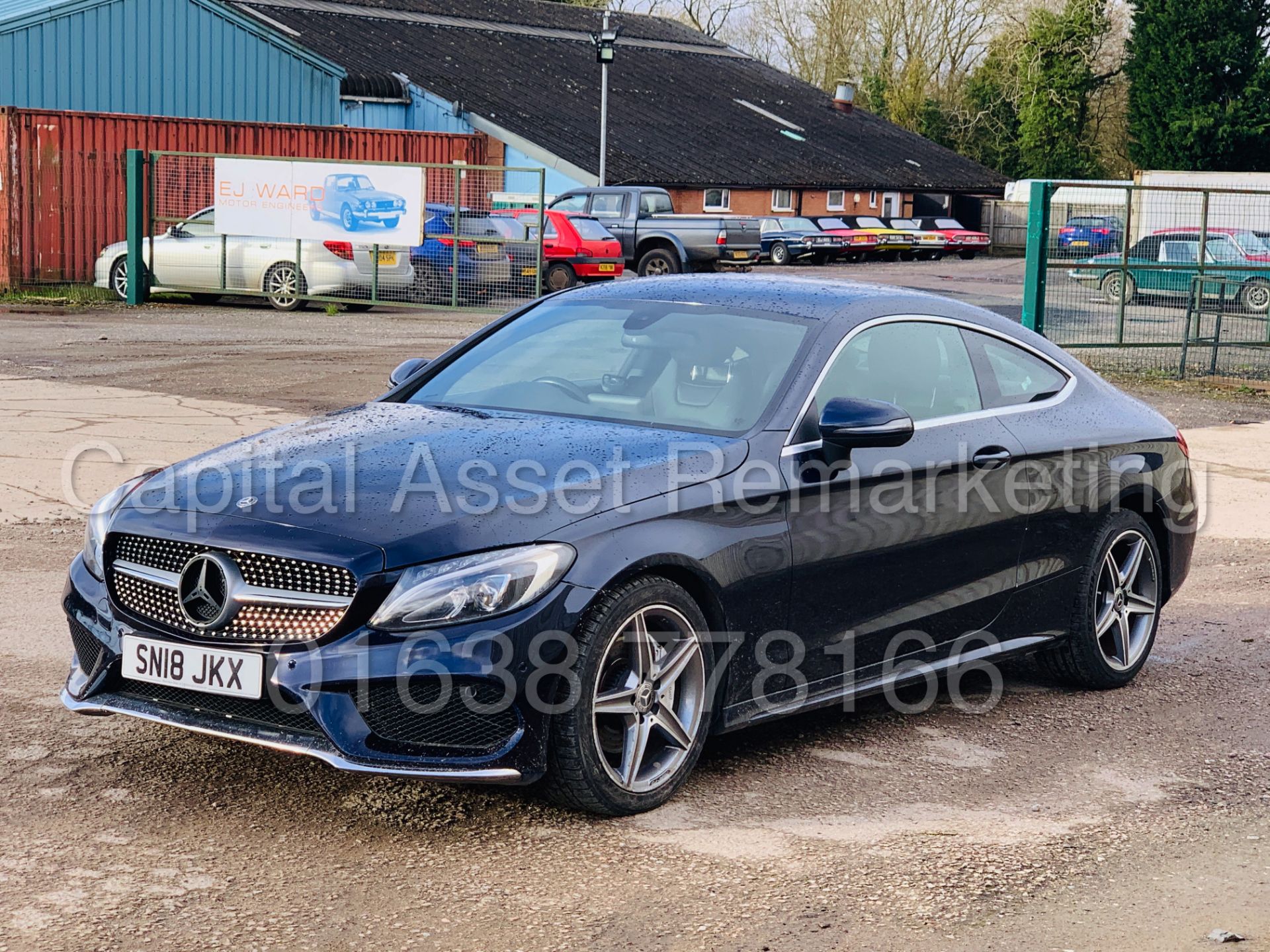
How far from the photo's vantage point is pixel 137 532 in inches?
187

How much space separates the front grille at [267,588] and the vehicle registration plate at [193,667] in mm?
51

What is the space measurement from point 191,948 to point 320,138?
1126 inches

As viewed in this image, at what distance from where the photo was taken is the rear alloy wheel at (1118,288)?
60.8 feet

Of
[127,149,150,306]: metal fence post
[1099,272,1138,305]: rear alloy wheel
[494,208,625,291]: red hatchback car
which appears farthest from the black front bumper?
[494,208,625,291]: red hatchback car

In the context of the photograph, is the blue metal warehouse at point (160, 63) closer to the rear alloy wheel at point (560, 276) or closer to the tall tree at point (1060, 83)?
the rear alloy wheel at point (560, 276)

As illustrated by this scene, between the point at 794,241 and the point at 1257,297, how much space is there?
25.5 metres

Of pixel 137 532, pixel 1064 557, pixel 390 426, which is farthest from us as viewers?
pixel 1064 557

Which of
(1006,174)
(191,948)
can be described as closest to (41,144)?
(191,948)

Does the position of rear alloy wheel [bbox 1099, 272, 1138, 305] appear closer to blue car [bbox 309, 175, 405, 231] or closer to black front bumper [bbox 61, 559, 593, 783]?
blue car [bbox 309, 175, 405, 231]

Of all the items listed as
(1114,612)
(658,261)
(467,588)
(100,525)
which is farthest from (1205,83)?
(467,588)

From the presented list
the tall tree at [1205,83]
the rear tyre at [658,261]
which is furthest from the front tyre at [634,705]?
the tall tree at [1205,83]

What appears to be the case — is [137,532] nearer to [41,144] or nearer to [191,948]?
[191,948]

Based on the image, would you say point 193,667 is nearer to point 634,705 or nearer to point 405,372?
point 634,705

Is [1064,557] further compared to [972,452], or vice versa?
[1064,557]
